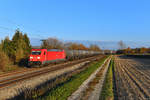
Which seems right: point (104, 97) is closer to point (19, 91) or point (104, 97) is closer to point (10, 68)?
point (19, 91)

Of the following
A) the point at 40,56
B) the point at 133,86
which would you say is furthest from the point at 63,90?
the point at 40,56

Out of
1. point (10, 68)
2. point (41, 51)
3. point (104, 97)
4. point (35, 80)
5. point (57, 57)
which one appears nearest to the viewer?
point (104, 97)

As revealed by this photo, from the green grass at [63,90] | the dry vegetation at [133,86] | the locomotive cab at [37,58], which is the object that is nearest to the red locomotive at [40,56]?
the locomotive cab at [37,58]

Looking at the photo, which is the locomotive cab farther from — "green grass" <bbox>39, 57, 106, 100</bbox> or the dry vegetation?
the dry vegetation

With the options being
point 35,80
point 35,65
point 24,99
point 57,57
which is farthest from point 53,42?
point 24,99

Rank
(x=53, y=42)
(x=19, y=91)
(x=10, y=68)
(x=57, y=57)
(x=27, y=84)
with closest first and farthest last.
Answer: (x=19, y=91), (x=27, y=84), (x=10, y=68), (x=57, y=57), (x=53, y=42)

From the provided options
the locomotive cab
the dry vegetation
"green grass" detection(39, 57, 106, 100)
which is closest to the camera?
"green grass" detection(39, 57, 106, 100)

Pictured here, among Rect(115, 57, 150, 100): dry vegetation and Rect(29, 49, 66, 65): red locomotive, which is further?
Rect(29, 49, 66, 65): red locomotive

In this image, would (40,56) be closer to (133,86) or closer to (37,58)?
(37,58)

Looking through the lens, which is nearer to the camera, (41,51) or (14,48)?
(41,51)

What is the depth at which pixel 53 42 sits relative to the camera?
3263 inches

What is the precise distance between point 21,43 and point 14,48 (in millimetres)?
2147

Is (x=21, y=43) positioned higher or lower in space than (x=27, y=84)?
higher

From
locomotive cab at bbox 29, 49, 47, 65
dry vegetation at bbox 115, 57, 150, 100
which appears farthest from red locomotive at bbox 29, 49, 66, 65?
dry vegetation at bbox 115, 57, 150, 100
